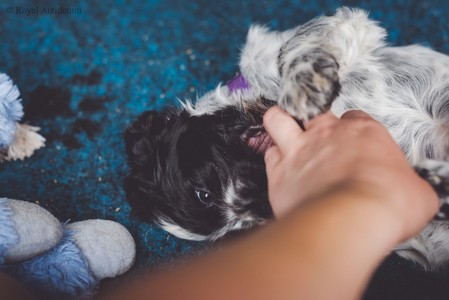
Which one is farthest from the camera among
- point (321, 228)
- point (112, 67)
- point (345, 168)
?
point (112, 67)

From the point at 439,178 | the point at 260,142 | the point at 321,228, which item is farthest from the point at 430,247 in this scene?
the point at 321,228

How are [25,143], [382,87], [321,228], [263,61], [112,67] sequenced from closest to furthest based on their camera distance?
[321,228] < [382,87] < [263,61] < [25,143] < [112,67]

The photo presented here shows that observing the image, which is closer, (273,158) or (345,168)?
(345,168)

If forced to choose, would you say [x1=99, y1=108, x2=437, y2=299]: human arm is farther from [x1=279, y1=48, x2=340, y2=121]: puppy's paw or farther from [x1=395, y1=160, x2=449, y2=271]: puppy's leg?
[x1=395, y1=160, x2=449, y2=271]: puppy's leg

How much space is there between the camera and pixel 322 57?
4.63ft

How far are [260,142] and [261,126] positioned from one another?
7cm

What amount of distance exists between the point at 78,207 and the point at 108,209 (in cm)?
11

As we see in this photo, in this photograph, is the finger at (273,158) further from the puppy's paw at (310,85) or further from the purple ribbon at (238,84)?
the purple ribbon at (238,84)

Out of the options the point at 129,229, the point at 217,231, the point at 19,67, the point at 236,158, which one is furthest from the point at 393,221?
the point at 19,67

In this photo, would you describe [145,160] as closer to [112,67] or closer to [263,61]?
[263,61]

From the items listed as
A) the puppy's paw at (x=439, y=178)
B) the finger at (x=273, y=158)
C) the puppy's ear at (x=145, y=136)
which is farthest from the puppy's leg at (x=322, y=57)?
the puppy's ear at (x=145, y=136)

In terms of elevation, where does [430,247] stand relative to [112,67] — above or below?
below

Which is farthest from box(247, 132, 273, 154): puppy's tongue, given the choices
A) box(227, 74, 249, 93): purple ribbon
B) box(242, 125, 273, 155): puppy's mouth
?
box(227, 74, 249, 93): purple ribbon

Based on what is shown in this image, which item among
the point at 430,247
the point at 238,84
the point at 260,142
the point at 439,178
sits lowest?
the point at 430,247
